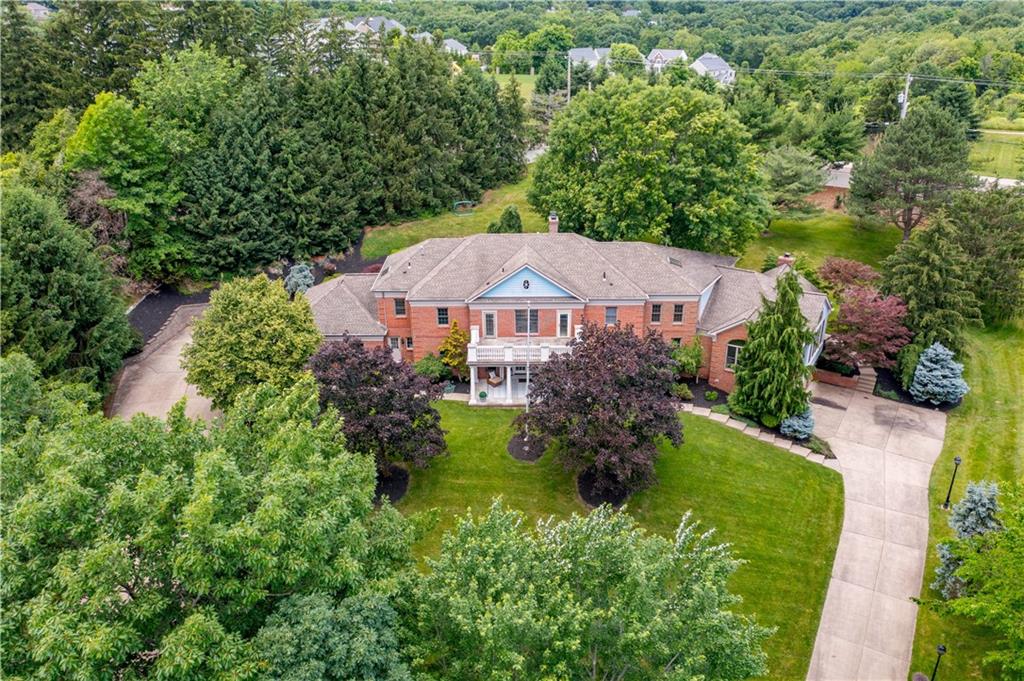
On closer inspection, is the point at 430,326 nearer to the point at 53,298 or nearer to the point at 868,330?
the point at 53,298

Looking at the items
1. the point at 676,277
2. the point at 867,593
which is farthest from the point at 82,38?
the point at 867,593

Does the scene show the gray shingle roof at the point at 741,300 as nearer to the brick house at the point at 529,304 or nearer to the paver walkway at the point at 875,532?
the brick house at the point at 529,304

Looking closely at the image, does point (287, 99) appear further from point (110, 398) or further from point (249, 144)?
point (110, 398)

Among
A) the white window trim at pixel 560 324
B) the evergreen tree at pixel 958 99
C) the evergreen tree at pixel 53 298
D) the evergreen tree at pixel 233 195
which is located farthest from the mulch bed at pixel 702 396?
the evergreen tree at pixel 958 99

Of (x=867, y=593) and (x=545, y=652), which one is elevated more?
(x=545, y=652)

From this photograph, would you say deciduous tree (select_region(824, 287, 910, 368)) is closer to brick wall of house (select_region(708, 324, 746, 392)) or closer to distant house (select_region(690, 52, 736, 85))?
brick wall of house (select_region(708, 324, 746, 392))
